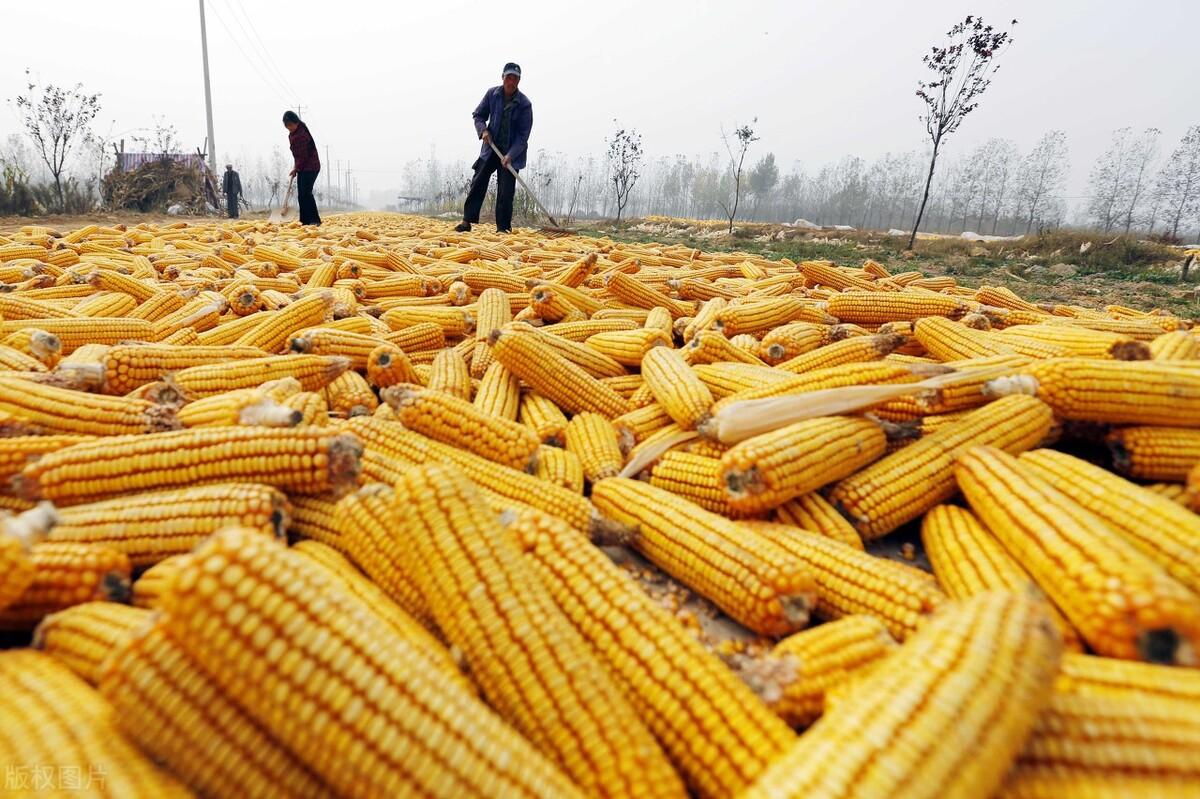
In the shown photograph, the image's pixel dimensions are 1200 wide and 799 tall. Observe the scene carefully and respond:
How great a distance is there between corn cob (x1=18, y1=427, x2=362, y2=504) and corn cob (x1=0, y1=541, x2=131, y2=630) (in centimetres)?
36

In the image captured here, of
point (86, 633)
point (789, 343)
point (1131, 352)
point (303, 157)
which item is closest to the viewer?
point (86, 633)

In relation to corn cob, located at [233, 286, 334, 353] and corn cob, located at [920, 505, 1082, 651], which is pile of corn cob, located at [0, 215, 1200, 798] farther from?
corn cob, located at [233, 286, 334, 353]

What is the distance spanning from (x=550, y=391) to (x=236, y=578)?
252 cm

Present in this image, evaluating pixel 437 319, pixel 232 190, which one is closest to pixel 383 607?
pixel 437 319

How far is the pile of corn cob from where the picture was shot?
3.79 ft

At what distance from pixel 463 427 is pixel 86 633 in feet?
4.98

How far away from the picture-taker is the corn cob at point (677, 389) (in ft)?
9.83

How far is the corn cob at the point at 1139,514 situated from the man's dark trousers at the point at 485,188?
13.6 meters

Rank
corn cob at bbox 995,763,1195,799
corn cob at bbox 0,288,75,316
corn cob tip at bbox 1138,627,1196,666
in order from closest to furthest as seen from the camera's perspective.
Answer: corn cob at bbox 995,763,1195,799 < corn cob tip at bbox 1138,627,1196,666 < corn cob at bbox 0,288,75,316

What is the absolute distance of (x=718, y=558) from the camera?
2.02 metres

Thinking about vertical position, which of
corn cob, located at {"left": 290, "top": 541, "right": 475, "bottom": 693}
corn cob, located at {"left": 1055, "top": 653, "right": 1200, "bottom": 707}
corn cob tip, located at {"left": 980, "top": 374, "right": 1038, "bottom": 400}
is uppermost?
corn cob tip, located at {"left": 980, "top": 374, "right": 1038, "bottom": 400}

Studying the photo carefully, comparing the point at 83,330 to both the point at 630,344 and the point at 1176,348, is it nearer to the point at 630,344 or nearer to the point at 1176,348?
the point at 630,344

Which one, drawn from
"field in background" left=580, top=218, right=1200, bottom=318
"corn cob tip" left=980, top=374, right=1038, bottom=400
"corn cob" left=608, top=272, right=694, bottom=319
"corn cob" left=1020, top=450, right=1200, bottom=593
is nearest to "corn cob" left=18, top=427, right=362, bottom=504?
"corn cob" left=1020, top=450, right=1200, bottom=593

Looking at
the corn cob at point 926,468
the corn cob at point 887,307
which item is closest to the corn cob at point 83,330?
the corn cob at point 926,468
